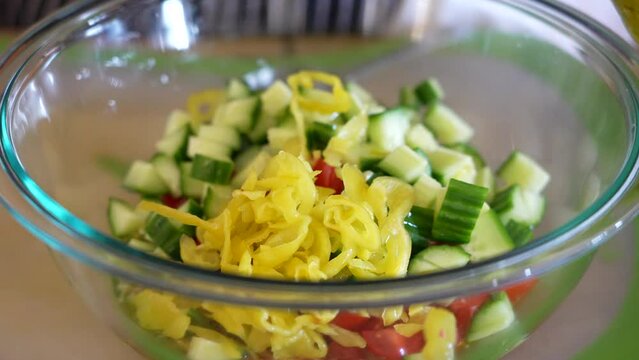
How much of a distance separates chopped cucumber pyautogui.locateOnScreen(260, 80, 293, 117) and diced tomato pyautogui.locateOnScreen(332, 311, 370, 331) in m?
0.43

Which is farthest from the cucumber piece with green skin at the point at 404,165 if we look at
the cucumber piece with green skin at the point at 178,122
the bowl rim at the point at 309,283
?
the cucumber piece with green skin at the point at 178,122

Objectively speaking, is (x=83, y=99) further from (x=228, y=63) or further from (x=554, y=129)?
(x=554, y=129)

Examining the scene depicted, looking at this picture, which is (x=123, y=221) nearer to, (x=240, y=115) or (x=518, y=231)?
(x=240, y=115)

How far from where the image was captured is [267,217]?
0.75 meters

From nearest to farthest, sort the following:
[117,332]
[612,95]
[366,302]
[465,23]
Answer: [366,302] < [117,332] < [612,95] < [465,23]

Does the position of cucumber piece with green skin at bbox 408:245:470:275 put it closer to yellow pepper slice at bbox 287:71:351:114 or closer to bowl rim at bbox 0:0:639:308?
bowl rim at bbox 0:0:639:308

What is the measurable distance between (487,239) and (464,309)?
0.14 metres

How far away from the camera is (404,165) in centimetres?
86

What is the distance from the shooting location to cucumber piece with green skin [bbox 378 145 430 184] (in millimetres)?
860

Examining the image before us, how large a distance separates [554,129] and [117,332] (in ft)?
1.97

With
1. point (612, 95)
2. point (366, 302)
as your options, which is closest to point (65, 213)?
point (366, 302)

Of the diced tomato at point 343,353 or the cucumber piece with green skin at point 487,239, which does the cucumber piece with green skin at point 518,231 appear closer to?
the cucumber piece with green skin at point 487,239

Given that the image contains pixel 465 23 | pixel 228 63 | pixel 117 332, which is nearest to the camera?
pixel 117 332

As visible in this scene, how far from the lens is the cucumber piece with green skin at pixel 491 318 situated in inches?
28.4
